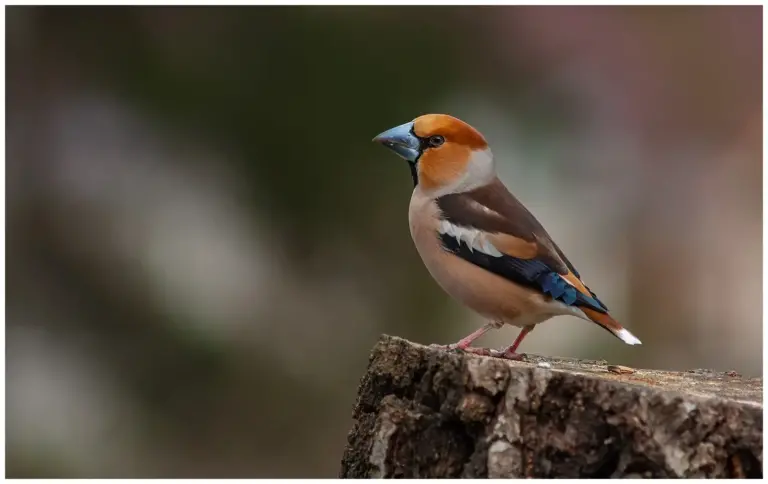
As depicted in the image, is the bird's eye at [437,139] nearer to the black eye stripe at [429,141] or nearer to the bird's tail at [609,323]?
the black eye stripe at [429,141]

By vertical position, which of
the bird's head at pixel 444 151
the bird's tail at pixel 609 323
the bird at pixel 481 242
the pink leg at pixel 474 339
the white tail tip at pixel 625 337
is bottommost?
the pink leg at pixel 474 339

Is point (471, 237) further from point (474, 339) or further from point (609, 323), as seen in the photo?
point (609, 323)

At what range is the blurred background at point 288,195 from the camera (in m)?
5.59

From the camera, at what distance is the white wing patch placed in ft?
9.79

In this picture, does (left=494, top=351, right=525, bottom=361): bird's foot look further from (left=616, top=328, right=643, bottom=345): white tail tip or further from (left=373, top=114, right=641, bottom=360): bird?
(left=616, top=328, right=643, bottom=345): white tail tip

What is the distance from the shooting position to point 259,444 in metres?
5.73

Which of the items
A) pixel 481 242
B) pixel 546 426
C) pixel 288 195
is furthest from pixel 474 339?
pixel 288 195

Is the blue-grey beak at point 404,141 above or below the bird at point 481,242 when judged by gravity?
above

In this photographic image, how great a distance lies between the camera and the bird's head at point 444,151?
3260mm

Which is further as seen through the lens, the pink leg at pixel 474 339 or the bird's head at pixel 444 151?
→ the bird's head at pixel 444 151

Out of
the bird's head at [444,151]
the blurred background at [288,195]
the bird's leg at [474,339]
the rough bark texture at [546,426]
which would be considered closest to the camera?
the rough bark texture at [546,426]

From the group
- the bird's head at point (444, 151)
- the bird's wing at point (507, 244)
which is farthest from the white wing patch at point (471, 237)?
the bird's head at point (444, 151)

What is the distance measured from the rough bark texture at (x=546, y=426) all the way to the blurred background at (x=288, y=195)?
2985 millimetres

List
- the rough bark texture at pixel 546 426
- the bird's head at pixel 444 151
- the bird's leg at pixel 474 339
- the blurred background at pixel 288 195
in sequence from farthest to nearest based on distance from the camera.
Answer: the blurred background at pixel 288 195 < the bird's head at pixel 444 151 < the bird's leg at pixel 474 339 < the rough bark texture at pixel 546 426
